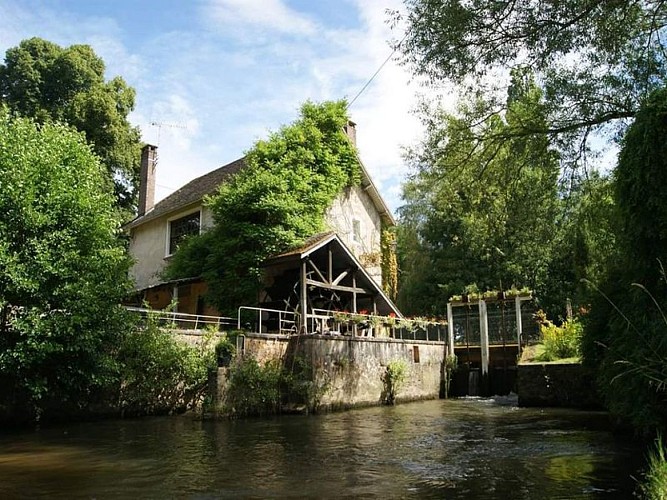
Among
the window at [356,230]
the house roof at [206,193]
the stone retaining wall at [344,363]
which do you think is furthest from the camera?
the window at [356,230]

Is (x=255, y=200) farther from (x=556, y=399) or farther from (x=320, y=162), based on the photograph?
(x=556, y=399)

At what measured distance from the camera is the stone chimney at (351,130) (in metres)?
26.1

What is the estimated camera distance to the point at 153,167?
1137 inches

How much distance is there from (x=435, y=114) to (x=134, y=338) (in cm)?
956

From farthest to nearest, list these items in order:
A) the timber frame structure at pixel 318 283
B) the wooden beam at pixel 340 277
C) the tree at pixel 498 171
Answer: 1. the wooden beam at pixel 340 277
2. the timber frame structure at pixel 318 283
3. the tree at pixel 498 171

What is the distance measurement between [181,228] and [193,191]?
88.7 inches

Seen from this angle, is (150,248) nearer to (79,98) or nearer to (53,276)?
(79,98)

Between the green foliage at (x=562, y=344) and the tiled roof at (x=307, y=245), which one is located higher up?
the tiled roof at (x=307, y=245)

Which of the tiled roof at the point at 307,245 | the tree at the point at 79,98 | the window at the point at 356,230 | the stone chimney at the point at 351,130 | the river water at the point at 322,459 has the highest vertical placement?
the tree at the point at 79,98

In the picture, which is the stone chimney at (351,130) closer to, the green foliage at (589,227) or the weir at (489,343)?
the weir at (489,343)

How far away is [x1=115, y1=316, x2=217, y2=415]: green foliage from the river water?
86 cm

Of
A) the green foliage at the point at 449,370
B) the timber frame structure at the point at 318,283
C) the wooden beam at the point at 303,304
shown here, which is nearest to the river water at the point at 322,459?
the wooden beam at the point at 303,304

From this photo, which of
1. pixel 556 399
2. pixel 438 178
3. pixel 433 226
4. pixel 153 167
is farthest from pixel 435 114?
pixel 433 226

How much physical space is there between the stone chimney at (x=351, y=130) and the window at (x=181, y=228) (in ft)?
25.2
